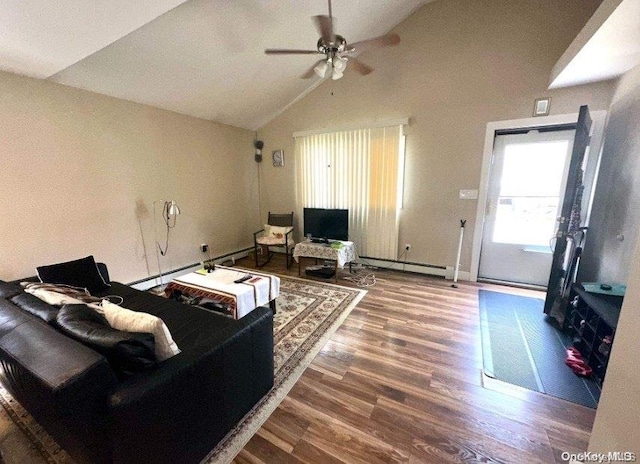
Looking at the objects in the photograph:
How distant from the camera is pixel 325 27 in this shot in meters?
1.91

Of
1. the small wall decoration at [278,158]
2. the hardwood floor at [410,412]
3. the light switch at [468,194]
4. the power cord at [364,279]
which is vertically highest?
the small wall decoration at [278,158]

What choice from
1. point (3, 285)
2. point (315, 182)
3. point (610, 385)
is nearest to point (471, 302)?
point (610, 385)

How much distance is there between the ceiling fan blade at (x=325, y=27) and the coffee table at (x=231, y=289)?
87.3 inches

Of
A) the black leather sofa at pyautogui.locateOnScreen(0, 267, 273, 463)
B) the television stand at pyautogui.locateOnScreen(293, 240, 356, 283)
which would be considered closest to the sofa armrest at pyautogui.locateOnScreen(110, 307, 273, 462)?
the black leather sofa at pyautogui.locateOnScreen(0, 267, 273, 463)

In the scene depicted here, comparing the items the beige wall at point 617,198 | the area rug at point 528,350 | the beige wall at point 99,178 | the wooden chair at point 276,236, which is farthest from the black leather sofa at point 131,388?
the beige wall at point 617,198

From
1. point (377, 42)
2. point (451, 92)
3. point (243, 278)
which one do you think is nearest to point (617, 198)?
point (451, 92)

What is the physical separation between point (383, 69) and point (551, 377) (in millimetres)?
3967

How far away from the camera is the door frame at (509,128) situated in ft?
8.94

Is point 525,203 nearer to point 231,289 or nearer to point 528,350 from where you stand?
point 528,350

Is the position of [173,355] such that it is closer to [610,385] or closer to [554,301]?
[610,385]

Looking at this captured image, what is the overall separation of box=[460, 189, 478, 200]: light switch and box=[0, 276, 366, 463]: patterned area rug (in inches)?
75.5

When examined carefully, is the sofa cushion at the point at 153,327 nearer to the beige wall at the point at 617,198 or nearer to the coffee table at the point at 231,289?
the coffee table at the point at 231,289

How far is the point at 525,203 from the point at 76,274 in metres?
5.02

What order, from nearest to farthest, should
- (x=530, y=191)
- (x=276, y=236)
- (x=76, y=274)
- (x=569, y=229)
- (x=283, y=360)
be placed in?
(x=283, y=360), (x=76, y=274), (x=569, y=229), (x=530, y=191), (x=276, y=236)
